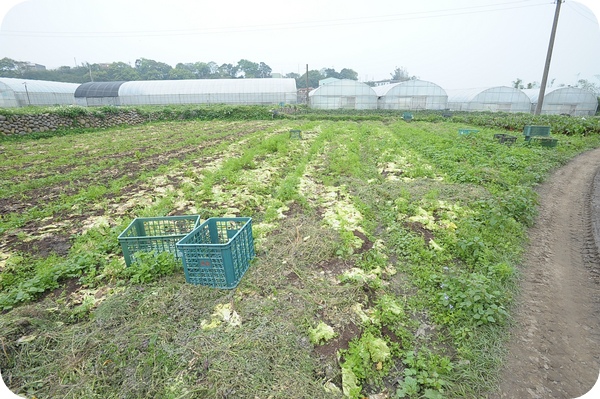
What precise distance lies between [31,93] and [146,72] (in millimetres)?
Result: 49500

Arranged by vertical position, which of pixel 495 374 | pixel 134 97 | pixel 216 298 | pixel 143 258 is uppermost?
pixel 134 97

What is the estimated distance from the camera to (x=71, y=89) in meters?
34.8

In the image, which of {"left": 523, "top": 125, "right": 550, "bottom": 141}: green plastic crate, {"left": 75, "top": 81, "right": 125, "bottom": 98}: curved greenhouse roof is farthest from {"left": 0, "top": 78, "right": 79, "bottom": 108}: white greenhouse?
{"left": 523, "top": 125, "right": 550, "bottom": 141}: green plastic crate

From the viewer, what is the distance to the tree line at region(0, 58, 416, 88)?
62844 millimetres

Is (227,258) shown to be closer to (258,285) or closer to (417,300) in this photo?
(258,285)

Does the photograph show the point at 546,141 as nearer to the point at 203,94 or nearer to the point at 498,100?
the point at 498,100

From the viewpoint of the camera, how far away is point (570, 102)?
2714 cm

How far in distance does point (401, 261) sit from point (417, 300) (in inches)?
36.1

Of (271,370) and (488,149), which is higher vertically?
(488,149)

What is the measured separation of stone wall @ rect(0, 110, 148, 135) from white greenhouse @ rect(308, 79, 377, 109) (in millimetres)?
17782

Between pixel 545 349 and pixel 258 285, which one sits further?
pixel 258 285

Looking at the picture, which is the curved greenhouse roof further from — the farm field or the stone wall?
the farm field

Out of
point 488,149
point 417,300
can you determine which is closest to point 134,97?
point 488,149

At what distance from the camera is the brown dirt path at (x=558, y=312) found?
2582 mm
